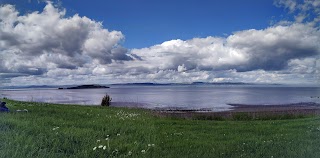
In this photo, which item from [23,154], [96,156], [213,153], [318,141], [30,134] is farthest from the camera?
[318,141]

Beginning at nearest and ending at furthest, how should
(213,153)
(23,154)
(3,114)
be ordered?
1. (23,154)
2. (213,153)
3. (3,114)

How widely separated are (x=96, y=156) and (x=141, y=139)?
143 cm

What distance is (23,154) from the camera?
5.82m

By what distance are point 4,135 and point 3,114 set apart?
2.87 metres

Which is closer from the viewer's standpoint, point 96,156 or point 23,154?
point 23,154

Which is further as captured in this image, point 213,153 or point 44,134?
point 44,134

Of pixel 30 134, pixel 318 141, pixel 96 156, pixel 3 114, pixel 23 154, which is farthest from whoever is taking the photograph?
pixel 3 114

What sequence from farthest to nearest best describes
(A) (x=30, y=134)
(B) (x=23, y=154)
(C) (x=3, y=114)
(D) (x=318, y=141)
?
(C) (x=3, y=114) → (D) (x=318, y=141) → (A) (x=30, y=134) → (B) (x=23, y=154)

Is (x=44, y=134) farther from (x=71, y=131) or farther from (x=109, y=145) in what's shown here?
(x=109, y=145)

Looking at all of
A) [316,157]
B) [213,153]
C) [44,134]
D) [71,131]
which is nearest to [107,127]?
[71,131]

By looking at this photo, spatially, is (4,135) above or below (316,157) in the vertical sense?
above

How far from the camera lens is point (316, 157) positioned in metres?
6.86

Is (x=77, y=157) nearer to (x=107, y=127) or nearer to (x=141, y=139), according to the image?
(x=141, y=139)

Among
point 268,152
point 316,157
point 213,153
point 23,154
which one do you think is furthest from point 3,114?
point 316,157
